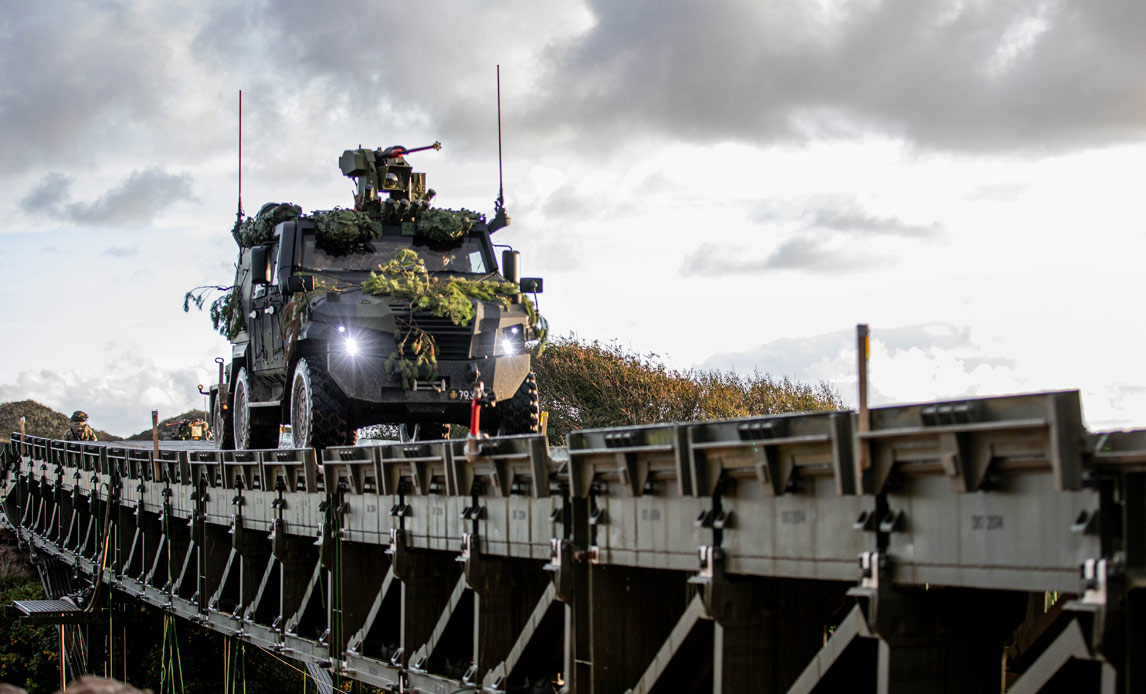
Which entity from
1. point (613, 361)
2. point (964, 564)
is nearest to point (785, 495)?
point (964, 564)

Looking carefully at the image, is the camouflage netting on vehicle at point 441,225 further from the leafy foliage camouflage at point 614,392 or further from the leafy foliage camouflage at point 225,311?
the leafy foliage camouflage at point 614,392

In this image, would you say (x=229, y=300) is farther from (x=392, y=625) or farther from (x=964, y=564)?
(x=964, y=564)

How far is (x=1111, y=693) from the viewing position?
6363 millimetres

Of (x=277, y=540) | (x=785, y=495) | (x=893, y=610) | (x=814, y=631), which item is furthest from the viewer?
(x=277, y=540)

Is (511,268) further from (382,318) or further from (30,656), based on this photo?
(30,656)

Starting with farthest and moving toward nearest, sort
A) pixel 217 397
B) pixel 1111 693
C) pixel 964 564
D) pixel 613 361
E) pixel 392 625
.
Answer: pixel 613 361, pixel 217 397, pixel 392 625, pixel 964 564, pixel 1111 693

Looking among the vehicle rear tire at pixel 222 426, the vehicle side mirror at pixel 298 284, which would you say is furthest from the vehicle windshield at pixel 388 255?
the vehicle rear tire at pixel 222 426

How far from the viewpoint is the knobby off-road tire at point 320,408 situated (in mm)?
15664

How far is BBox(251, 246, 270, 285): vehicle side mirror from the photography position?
16.4m

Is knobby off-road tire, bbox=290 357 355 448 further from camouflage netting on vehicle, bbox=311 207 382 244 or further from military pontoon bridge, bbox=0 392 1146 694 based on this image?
camouflage netting on vehicle, bbox=311 207 382 244

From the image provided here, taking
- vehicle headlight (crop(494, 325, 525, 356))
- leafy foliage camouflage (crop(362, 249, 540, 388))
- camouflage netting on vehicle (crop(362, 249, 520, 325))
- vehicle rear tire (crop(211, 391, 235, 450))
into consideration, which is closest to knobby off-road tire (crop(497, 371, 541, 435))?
vehicle headlight (crop(494, 325, 525, 356))

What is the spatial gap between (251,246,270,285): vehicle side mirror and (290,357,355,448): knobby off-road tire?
1.07 metres

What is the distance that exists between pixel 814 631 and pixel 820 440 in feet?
6.78

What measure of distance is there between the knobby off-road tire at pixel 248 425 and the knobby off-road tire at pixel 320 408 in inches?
104
